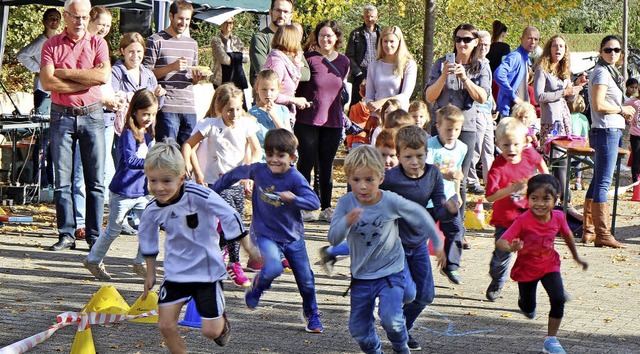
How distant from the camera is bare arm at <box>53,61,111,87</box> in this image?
32.7 ft

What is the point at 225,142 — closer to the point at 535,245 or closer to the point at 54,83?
the point at 54,83

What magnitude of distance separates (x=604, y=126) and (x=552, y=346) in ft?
15.6

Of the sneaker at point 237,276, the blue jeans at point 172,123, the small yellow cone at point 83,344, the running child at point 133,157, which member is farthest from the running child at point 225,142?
the small yellow cone at point 83,344

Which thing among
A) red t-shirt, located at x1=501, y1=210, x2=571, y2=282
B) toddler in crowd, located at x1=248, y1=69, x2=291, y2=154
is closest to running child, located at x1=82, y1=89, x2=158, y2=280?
toddler in crowd, located at x1=248, y1=69, x2=291, y2=154

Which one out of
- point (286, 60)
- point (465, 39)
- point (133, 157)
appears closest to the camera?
point (133, 157)

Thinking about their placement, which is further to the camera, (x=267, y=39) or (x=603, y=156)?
(x=267, y=39)

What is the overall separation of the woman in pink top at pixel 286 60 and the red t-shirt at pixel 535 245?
4.69 meters

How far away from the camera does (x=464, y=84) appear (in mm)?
11250

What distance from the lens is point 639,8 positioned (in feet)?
117

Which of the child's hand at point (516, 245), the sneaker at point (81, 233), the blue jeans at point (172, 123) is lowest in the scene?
the sneaker at point (81, 233)

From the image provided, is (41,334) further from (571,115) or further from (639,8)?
(639,8)

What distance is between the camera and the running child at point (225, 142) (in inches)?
375

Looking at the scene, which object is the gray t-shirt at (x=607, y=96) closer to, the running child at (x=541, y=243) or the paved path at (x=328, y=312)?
the paved path at (x=328, y=312)

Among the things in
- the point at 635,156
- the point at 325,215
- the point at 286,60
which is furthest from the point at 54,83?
the point at 635,156
